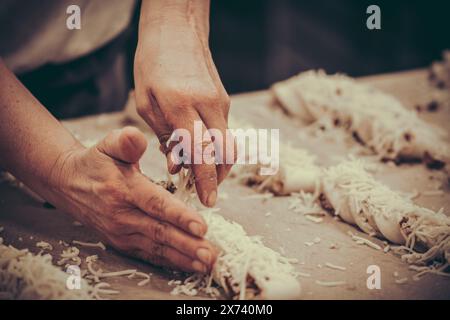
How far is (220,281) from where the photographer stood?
4.67 ft

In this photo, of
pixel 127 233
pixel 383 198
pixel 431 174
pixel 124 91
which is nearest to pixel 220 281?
pixel 127 233

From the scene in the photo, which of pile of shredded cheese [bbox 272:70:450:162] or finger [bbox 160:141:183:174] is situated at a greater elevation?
pile of shredded cheese [bbox 272:70:450:162]

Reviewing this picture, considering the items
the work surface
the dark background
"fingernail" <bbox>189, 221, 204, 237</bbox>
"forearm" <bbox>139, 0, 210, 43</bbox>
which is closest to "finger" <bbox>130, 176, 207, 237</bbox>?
"fingernail" <bbox>189, 221, 204, 237</bbox>

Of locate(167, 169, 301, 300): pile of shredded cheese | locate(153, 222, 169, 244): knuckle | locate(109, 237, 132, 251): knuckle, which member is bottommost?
locate(167, 169, 301, 300): pile of shredded cheese

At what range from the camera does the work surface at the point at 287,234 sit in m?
1.48

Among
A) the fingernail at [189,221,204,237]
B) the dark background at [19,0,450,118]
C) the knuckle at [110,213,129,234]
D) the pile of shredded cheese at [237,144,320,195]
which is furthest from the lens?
the dark background at [19,0,450,118]

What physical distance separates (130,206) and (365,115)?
169 centimetres

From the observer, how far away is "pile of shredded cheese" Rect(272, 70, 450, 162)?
252 centimetres

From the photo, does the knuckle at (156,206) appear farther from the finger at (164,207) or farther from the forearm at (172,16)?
the forearm at (172,16)

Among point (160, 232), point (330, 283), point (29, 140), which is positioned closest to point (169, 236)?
point (160, 232)

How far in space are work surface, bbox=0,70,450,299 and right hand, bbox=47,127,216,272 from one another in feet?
0.33

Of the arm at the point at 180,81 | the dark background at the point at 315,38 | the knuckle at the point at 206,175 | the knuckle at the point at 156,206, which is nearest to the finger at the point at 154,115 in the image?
the arm at the point at 180,81

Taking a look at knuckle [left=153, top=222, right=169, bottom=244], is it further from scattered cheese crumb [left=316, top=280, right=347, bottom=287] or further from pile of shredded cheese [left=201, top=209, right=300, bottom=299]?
scattered cheese crumb [left=316, top=280, right=347, bottom=287]
